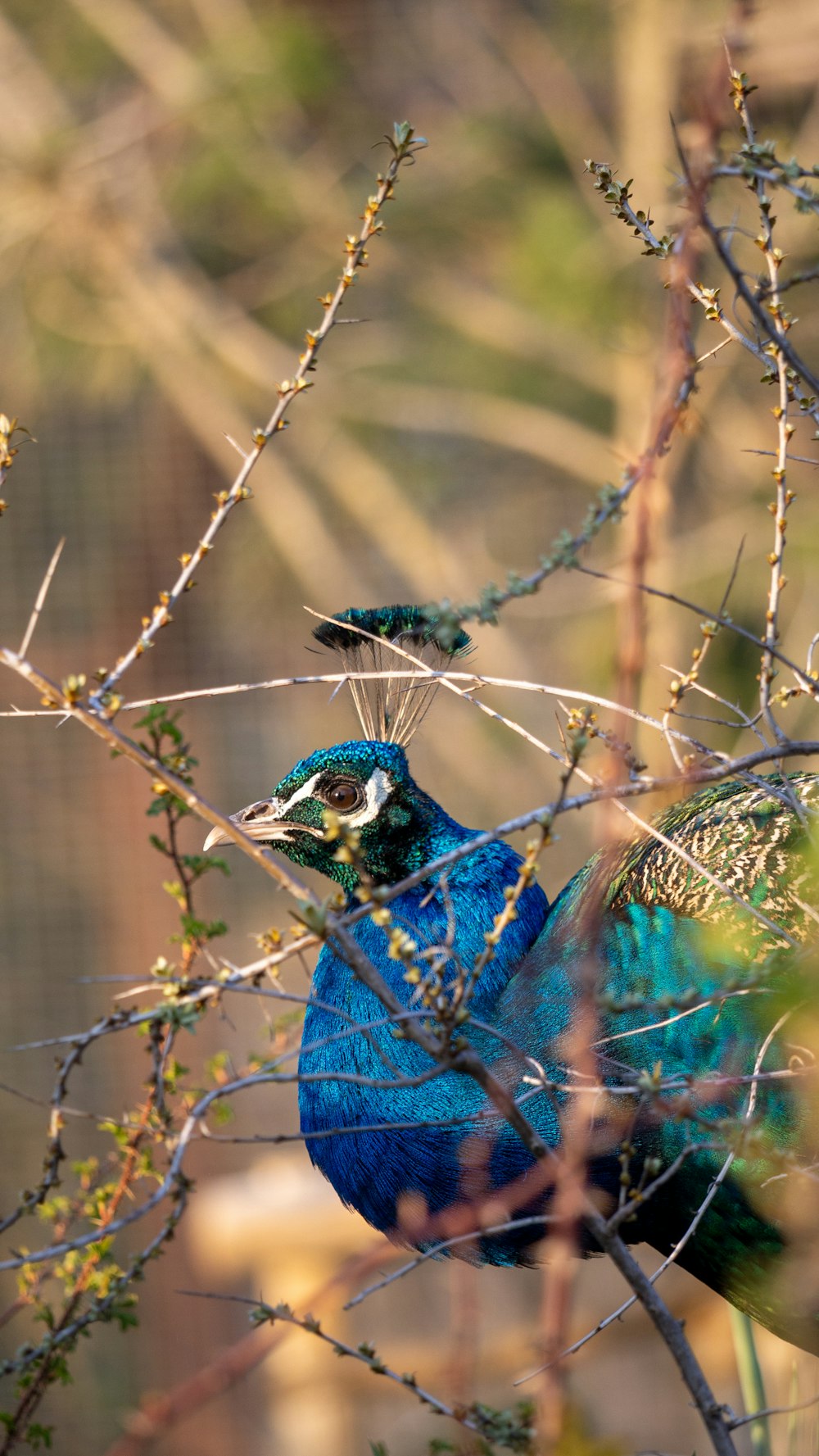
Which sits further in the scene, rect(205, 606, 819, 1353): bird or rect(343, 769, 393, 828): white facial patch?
rect(343, 769, 393, 828): white facial patch

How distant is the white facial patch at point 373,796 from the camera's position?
1124 millimetres

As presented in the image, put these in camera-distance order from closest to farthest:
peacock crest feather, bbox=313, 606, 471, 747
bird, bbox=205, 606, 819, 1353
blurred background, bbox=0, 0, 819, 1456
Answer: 1. bird, bbox=205, 606, 819, 1353
2. peacock crest feather, bbox=313, 606, 471, 747
3. blurred background, bbox=0, 0, 819, 1456

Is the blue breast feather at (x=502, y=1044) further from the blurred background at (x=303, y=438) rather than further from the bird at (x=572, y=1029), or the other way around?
the blurred background at (x=303, y=438)

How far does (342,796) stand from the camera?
1.12 metres

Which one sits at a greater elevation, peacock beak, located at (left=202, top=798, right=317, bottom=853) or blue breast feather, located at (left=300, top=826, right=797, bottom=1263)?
→ peacock beak, located at (left=202, top=798, right=317, bottom=853)

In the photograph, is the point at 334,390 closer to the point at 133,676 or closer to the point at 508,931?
the point at 133,676

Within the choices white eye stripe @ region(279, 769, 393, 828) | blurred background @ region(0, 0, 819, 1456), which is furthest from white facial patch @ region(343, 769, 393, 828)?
blurred background @ region(0, 0, 819, 1456)

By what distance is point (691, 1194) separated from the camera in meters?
0.97

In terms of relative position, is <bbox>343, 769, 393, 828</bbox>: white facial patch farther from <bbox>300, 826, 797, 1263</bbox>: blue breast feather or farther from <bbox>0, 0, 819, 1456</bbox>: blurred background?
<bbox>0, 0, 819, 1456</bbox>: blurred background

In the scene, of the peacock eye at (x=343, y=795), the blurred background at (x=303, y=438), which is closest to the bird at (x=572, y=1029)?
the peacock eye at (x=343, y=795)

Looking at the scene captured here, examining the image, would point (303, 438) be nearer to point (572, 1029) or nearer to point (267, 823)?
point (267, 823)

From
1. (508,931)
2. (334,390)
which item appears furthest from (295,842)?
(334,390)

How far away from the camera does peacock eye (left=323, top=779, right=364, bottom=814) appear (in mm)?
1124

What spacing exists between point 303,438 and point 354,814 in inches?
83.2
